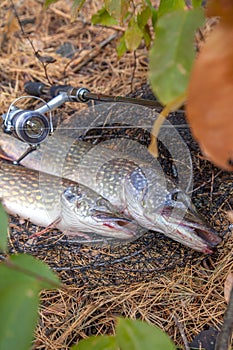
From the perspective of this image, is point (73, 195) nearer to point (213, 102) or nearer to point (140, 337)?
point (140, 337)

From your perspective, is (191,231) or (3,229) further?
(191,231)

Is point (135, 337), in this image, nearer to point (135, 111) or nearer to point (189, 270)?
point (189, 270)

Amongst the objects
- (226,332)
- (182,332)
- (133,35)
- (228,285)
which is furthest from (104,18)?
(226,332)

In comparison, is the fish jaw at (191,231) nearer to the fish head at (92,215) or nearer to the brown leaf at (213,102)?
the fish head at (92,215)

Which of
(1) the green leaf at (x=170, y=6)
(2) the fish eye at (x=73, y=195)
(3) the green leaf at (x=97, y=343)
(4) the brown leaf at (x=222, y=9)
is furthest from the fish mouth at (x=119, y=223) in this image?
(4) the brown leaf at (x=222, y=9)

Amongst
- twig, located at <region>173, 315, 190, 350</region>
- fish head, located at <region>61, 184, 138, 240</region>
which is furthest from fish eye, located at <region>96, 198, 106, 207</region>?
twig, located at <region>173, 315, 190, 350</region>

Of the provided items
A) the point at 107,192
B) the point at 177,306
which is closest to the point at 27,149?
the point at 107,192
